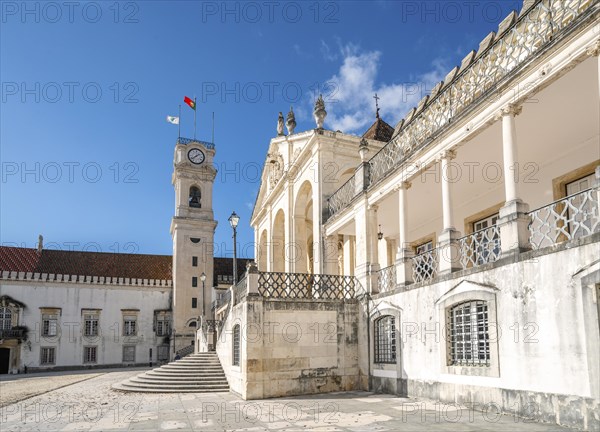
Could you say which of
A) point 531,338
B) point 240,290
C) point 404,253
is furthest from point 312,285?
point 531,338

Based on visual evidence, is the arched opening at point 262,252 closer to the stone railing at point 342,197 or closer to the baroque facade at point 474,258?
the baroque facade at point 474,258

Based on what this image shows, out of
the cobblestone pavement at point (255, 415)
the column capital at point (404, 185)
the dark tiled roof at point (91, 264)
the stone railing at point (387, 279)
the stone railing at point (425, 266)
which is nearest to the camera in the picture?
the cobblestone pavement at point (255, 415)

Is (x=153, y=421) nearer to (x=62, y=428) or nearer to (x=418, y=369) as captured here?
(x=62, y=428)

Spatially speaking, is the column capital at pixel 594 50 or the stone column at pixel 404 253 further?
the stone column at pixel 404 253

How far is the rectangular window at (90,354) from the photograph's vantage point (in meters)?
37.4

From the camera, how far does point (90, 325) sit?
38125 mm

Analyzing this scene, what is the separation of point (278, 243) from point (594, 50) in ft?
59.8

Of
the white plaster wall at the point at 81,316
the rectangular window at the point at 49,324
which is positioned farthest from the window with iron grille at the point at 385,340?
the rectangular window at the point at 49,324

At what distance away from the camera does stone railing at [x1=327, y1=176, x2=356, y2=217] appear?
16075 mm

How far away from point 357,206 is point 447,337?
5871 millimetres

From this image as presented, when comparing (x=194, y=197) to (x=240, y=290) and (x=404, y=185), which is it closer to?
(x=240, y=290)

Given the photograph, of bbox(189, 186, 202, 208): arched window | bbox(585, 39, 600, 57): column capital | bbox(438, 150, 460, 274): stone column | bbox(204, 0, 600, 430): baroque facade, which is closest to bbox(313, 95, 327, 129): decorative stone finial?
bbox(204, 0, 600, 430): baroque facade

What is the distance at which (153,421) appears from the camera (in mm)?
9227

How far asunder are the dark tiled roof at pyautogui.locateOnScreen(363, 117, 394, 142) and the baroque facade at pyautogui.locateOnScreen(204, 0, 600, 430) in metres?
5.67
